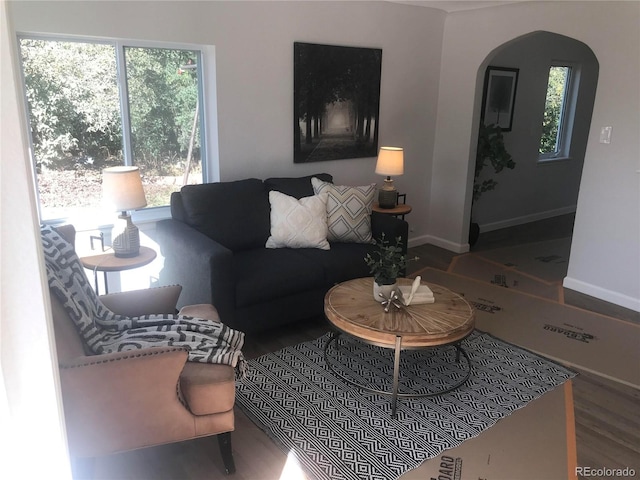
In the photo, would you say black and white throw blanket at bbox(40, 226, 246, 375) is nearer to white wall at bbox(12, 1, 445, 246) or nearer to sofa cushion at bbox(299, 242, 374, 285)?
sofa cushion at bbox(299, 242, 374, 285)

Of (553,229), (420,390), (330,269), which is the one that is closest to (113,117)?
(330,269)

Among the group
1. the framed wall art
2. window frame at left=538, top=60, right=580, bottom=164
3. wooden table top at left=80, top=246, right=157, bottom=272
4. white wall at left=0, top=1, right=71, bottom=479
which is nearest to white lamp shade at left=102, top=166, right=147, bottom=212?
wooden table top at left=80, top=246, right=157, bottom=272

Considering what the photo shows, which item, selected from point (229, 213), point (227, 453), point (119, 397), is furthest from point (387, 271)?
point (119, 397)

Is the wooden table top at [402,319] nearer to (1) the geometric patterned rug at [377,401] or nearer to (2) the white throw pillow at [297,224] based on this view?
(1) the geometric patterned rug at [377,401]

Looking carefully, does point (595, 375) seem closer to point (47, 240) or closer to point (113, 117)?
point (47, 240)

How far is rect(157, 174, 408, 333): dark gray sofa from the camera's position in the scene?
3.02m

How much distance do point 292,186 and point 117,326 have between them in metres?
1.93

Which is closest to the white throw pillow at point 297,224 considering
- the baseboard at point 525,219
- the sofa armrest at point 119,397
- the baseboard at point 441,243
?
the sofa armrest at point 119,397

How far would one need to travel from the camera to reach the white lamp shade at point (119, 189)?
2830mm

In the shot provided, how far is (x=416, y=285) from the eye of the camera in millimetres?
2799

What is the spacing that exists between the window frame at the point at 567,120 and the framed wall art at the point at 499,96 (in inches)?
31.8

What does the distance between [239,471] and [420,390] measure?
112cm

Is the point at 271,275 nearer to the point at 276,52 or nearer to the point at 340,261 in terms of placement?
the point at 340,261

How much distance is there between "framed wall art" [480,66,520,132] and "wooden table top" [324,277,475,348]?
10.9 ft
